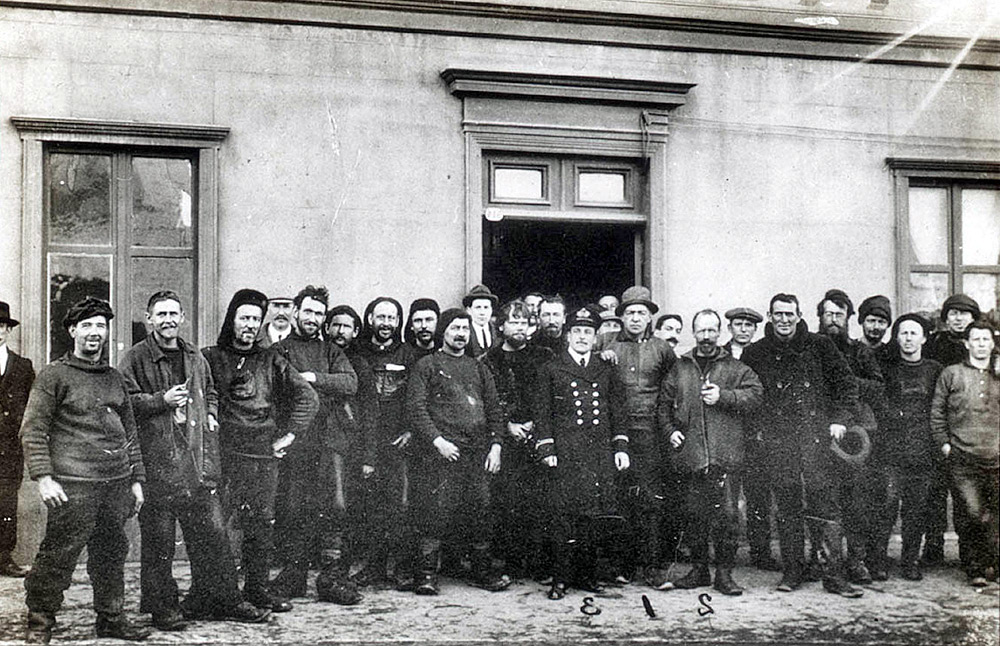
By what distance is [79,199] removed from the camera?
6.13 meters

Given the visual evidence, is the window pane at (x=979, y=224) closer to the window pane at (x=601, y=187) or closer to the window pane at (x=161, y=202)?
the window pane at (x=601, y=187)

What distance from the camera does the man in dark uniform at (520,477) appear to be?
6.11m

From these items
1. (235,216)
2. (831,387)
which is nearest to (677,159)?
(831,387)

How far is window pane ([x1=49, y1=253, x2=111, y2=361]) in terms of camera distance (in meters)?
5.95

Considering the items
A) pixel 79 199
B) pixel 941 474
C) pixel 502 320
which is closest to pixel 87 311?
pixel 79 199

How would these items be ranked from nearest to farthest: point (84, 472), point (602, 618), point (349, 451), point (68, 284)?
point (84, 472), point (602, 618), point (349, 451), point (68, 284)

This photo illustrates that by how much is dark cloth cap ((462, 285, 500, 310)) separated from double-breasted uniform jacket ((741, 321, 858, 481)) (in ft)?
5.83

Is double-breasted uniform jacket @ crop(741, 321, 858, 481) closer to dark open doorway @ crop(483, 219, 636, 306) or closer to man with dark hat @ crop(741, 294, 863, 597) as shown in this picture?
man with dark hat @ crop(741, 294, 863, 597)

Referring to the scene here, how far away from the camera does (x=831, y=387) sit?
6453mm

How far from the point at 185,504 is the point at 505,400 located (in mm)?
1977

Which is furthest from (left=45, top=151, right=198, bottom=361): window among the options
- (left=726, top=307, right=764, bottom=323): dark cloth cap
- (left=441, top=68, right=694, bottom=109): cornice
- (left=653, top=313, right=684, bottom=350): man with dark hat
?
(left=726, top=307, right=764, bottom=323): dark cloth cap

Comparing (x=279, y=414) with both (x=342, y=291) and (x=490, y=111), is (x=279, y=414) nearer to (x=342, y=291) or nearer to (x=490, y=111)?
(x=342, y=291)

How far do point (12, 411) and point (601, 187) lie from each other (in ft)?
13.3

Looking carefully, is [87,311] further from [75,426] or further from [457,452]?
[457,452]
